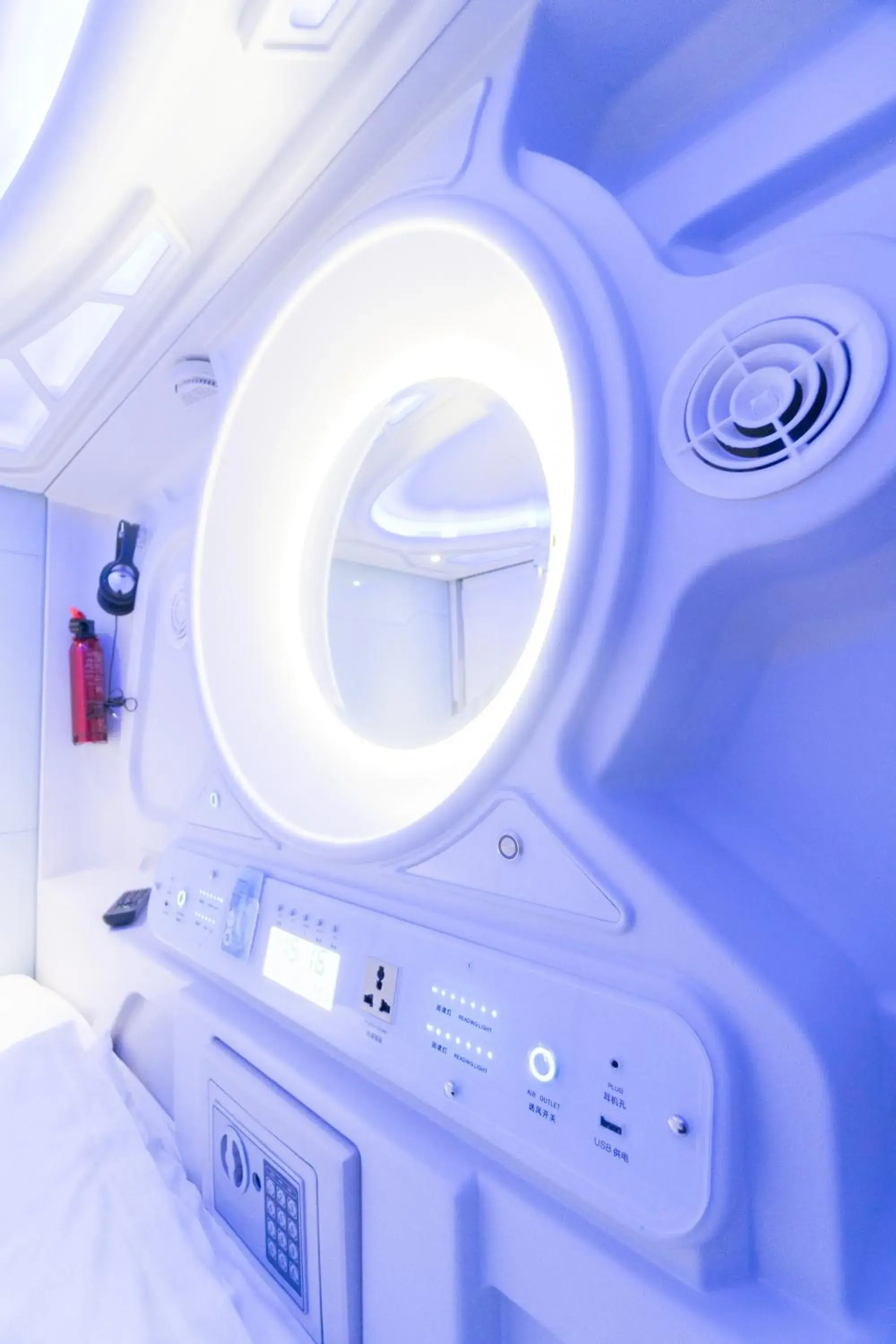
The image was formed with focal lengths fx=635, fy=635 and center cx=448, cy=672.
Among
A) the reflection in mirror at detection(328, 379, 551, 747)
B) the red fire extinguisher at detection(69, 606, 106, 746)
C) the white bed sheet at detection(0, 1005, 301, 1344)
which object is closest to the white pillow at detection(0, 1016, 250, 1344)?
the white bed sheet at detection(0, 1005, 301, 1344)

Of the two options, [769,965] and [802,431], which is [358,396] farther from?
[769,965]

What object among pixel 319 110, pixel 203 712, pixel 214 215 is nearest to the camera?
pixel 319 110

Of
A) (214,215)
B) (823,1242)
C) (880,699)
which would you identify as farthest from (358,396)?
(823,1242)

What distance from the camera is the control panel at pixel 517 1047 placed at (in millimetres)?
439

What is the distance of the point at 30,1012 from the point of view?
1416 millimetres

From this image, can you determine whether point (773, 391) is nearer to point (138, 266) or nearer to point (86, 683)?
point (138, 266)

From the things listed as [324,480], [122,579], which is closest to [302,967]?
[324,480]

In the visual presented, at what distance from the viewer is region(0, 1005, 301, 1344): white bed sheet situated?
0.66m

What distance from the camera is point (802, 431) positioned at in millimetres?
462

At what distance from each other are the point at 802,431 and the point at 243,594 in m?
0.96

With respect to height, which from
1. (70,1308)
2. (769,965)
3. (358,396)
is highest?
(358,396)

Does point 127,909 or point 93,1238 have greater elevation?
point 127,909

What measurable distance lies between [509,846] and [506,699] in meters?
0.34

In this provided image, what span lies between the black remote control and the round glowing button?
97 cm
